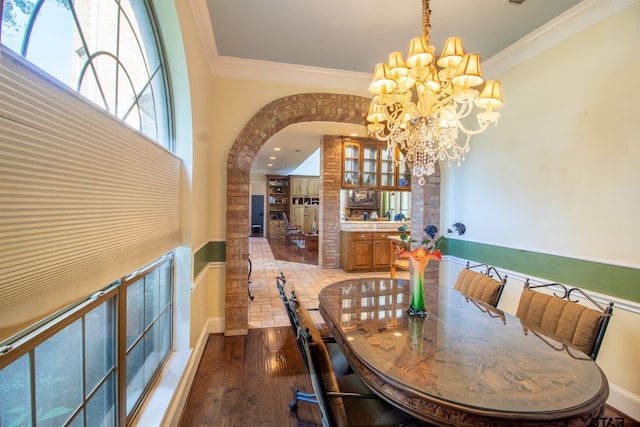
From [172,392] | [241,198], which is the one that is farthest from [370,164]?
[172,392]

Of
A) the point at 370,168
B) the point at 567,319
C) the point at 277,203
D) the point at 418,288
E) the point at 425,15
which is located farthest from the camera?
the point at 277,203

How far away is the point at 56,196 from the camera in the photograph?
80 centimetres

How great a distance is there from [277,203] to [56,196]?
11.3 metres

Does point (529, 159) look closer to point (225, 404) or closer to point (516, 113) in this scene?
point (516, 113)

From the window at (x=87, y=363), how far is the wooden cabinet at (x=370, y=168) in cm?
484

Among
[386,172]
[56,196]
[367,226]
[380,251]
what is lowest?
[380,251]

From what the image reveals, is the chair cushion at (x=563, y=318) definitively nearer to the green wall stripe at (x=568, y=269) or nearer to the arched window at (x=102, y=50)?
the green wall stripe at (x=568, y=269)

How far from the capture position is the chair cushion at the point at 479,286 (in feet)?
6.71

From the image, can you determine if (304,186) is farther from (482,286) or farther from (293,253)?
(482,286)

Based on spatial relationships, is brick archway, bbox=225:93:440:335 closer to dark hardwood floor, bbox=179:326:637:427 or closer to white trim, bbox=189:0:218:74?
dark hardwood floor, bbox=179:326:637:427

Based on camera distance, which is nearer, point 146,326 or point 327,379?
point 327,379

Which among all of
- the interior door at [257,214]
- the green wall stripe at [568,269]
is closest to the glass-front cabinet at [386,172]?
the green wall stripe at [568,269]

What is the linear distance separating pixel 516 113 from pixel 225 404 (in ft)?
11.4


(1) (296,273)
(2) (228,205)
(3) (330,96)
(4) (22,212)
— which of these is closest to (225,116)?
(2) (228,205)
